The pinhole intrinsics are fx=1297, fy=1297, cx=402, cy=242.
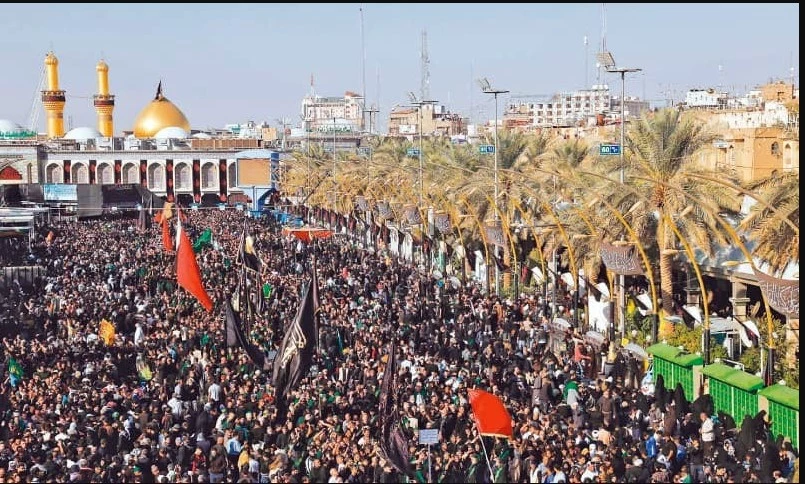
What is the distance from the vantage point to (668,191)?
25.2 metres

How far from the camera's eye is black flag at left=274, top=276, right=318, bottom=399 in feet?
58.5

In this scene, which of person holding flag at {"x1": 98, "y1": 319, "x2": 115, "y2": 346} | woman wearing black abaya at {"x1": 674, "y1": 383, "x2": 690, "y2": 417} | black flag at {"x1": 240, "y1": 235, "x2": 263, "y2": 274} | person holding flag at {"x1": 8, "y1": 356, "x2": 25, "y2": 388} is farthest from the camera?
black flag at {"x1": 240, "y1": 235, "x2": 263, "y2": 274}

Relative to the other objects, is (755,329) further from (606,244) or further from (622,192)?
(622,192)

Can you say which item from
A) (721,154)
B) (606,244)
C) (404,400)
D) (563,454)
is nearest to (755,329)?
(606,244)

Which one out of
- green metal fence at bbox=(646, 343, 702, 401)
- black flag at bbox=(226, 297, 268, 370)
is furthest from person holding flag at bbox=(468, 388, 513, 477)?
black flag at bbox=(226, 297, 268, 370)

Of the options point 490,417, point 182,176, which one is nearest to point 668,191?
point 490,417

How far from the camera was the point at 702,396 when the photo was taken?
58.9 ft

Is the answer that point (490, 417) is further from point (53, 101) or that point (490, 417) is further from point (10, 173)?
point (53, 101)

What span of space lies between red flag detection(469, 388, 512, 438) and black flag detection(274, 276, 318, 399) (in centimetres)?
353

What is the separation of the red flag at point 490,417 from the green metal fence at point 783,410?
3.72 m

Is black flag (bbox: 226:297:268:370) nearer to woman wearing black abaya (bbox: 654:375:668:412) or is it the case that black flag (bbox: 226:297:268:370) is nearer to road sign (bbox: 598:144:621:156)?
woman wearing black abaya (bbox: 654:375:668:412)

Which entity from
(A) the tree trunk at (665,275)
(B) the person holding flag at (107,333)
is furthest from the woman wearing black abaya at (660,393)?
(B) the person holding flag at (107,333)

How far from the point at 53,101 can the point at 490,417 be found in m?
112

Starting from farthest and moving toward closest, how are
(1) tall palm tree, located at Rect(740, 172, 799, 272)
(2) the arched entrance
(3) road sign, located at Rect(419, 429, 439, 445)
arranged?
(2) the arched entrance, (1) tall palm tree, located at Rect(740, 172, 799, 272), (3) road sign, located at Rect(419, 429, 439, 445)
